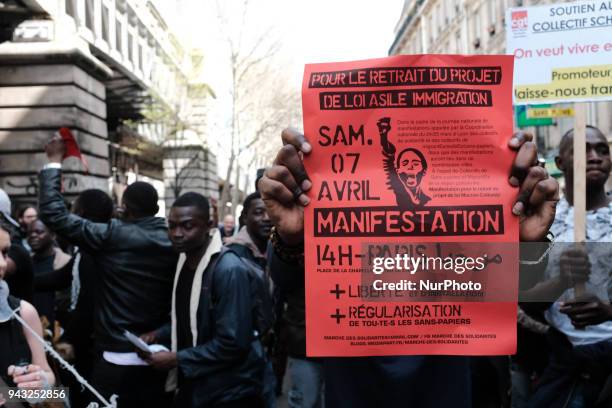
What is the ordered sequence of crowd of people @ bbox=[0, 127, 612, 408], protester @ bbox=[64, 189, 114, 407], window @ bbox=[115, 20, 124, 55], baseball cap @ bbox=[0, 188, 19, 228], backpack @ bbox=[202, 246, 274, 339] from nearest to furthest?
crowd of people @ bbox=[0, 127, 612, 408] < baseball cap @ bbox=[0, 188, 19, 228] < backpack @ bbox=[202, 246, 274, 339] < protester @ bbox=[64, 189, 114, 407] < window @ bbox=[115, 20, 124, 55]

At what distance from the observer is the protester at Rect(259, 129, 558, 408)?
1678mm

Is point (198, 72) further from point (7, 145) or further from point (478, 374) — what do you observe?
point (478, 374)

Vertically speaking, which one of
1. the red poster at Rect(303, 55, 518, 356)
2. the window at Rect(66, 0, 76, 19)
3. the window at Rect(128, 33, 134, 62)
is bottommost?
the red poster at Rect(303, 55, 518, 356)

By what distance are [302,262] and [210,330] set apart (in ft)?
4.94

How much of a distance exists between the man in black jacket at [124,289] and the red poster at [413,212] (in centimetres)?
228

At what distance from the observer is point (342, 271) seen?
173cm

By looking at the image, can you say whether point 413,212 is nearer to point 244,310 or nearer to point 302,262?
point 302,262

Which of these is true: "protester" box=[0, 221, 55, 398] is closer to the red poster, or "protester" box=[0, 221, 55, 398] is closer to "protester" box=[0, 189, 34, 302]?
"protester" box=[0, 189, 34, 302]

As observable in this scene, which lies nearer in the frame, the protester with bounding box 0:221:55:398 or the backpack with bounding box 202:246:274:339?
the protester with bounding box 0:221:55:398

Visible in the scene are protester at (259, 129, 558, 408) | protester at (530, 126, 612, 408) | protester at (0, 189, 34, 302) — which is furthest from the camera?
protester at (0, 189, 34, 302)

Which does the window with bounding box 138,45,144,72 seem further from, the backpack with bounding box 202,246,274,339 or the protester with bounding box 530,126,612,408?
the protester with bounding box 530,126,612,408

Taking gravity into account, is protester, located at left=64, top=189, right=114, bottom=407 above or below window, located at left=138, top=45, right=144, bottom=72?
below

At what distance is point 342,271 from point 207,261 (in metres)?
1.81

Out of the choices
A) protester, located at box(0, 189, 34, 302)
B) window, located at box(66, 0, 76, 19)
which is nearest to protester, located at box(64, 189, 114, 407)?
protester, located at box(0, 189, 34, 302)
